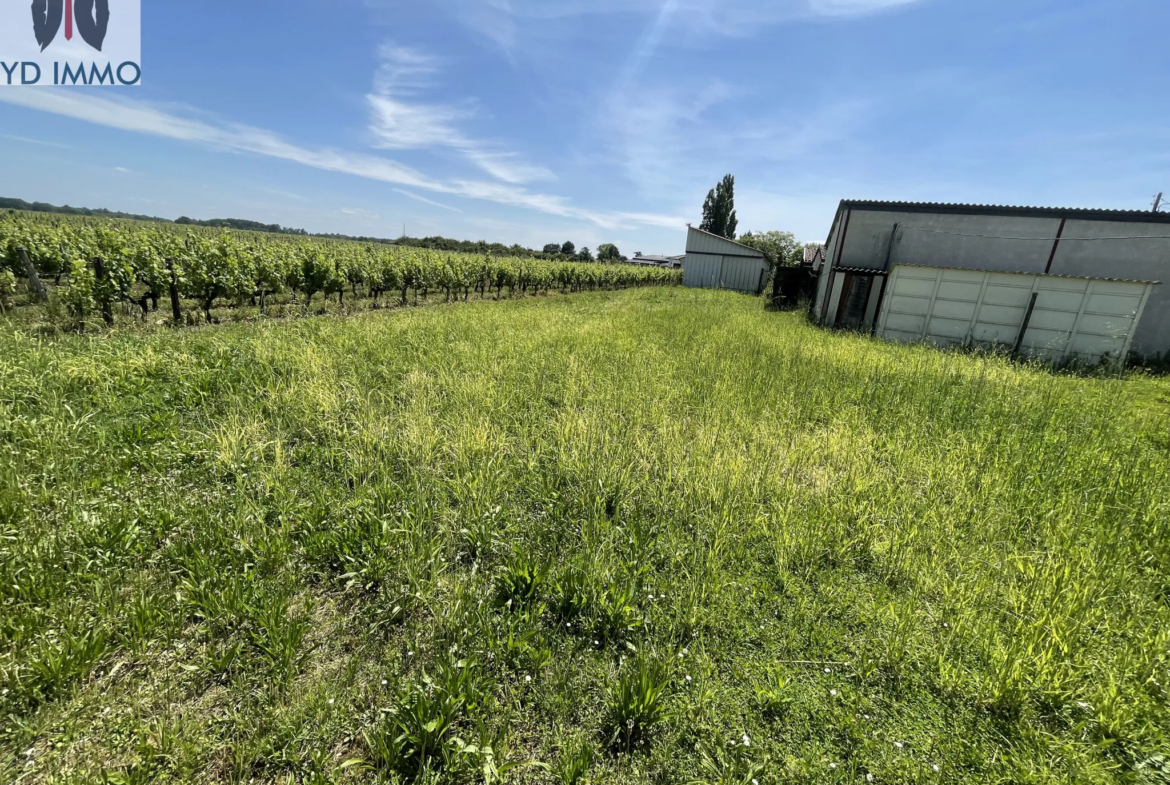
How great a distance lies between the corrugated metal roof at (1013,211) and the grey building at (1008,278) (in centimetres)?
3

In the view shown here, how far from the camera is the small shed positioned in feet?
104

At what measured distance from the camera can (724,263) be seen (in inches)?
1264

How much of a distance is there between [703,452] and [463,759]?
3071mm

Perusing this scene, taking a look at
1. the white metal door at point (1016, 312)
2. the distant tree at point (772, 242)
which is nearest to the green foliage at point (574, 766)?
the white metal door at point (1016, 312)

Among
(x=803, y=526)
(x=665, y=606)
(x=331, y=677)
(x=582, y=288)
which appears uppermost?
(x=582, y=288)

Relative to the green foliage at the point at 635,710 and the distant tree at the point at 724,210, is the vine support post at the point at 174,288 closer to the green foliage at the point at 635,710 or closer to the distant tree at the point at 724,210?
the green foliage at the point at 635,710

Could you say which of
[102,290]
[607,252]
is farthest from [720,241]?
[607,252]

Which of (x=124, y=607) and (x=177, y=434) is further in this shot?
(x=177, y=434)

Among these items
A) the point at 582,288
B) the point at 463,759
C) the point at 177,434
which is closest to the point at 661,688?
the point at 463,759

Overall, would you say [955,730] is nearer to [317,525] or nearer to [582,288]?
[317,525]

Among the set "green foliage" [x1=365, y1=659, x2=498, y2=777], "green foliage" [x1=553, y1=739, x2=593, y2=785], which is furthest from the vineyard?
"green foliage" [x1=553, y1=739, x2=593, y2=785]

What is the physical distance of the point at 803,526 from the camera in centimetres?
316

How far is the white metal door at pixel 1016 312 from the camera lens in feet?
31.8

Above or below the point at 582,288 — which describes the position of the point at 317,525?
below
